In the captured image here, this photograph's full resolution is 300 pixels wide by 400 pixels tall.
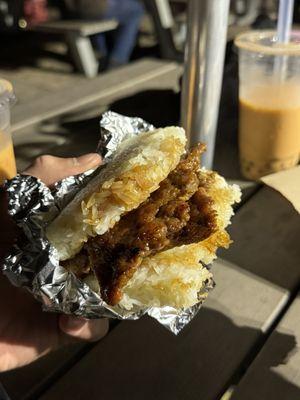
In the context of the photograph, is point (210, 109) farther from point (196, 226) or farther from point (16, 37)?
point (16, 37)

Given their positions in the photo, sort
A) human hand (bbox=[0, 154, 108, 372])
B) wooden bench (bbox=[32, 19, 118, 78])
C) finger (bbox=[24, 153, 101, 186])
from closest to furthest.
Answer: human hand (bbox=[0, 154, 108, 372]), finger (bbox=[24, 153, 101, 186]), wooden bench (bbox=[32, 19, 118, 78])

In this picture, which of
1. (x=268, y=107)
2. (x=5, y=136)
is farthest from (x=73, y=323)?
(x=268, y=107)

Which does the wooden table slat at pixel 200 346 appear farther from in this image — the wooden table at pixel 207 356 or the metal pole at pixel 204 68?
the metal pole at pixel 204 68

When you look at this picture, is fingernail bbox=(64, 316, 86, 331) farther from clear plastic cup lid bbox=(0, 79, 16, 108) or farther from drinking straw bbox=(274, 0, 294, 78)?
drinking straw bbox=(274, 0, 294, 78)

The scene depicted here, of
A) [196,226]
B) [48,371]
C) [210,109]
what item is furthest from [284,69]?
[48,371]

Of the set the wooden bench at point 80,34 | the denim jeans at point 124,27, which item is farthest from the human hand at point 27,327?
the denim jeans at point 124,27

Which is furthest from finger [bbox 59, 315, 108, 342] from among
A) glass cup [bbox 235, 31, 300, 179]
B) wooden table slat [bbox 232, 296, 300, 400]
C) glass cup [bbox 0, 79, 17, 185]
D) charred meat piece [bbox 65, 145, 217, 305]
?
glass cup [bbox 235, 31, 300, 179]

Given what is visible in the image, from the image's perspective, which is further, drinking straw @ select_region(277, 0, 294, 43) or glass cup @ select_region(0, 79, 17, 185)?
drinking straw @ select_region(277, 0, 294, 43)
